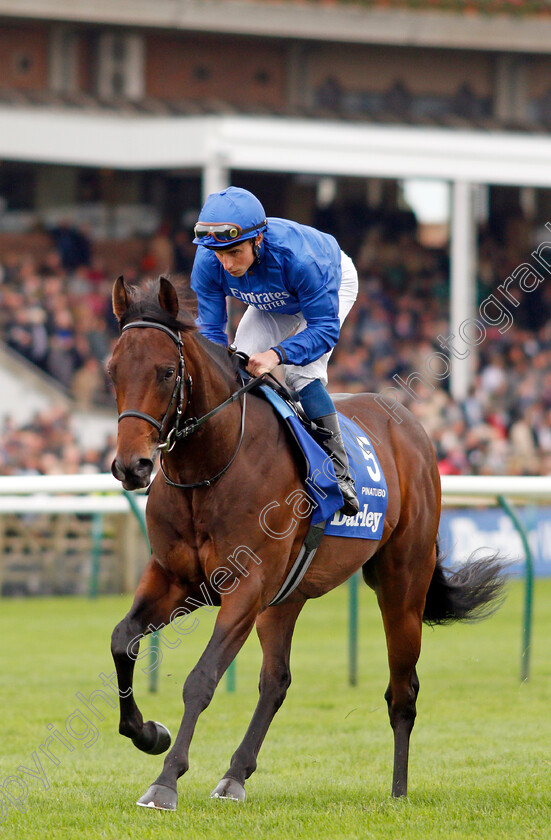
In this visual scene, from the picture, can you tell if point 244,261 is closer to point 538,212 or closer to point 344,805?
point 344,805

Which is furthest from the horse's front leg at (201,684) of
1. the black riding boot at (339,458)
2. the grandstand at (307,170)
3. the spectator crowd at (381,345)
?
the grandstand at (307,170)

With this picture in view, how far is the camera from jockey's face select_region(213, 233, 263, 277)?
435 centimetres

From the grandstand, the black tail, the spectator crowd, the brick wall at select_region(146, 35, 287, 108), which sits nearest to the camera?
the black tail

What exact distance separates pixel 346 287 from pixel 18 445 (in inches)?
296

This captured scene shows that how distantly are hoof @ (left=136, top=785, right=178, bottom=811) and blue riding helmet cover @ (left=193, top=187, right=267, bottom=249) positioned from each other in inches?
70.5

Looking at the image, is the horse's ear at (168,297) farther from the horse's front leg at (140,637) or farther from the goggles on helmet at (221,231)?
the horse's front leg at (140,637)

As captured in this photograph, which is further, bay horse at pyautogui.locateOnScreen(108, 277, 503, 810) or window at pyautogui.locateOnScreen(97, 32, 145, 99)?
window at pyautogui.locateOnScreen(97, 32, 145, 99)

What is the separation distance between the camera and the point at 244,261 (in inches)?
173

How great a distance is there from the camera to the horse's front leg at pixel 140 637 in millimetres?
4141

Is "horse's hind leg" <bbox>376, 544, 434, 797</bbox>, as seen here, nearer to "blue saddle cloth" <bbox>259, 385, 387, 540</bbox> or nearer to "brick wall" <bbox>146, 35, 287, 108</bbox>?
"blue saddle cloth" <bbox>259, 385, 387, 540</bbox>

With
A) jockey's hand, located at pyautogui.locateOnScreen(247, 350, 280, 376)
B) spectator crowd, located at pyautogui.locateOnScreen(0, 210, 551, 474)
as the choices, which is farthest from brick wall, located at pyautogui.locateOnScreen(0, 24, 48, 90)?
jockey's hand, located at pyautogui.locateOnScreen(247, 350, 280, 376)

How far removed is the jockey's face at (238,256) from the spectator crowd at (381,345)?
7527 mm

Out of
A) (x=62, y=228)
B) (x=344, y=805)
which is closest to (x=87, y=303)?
(x=62, y=228)

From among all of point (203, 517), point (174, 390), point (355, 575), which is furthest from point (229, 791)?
point (355, 575)
